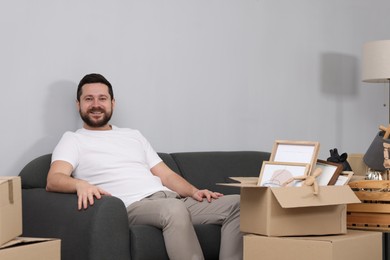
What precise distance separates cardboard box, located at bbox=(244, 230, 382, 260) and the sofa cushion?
48.5 inches

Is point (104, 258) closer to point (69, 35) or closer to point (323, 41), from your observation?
point (69, 35)

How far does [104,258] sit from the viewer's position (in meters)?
2.88

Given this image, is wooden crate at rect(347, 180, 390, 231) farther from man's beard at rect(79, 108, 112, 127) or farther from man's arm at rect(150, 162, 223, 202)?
man's beard at rect(79, 108, 112, 127)

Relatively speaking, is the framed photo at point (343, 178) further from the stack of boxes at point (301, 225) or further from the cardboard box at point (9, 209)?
the cardboard box at point (9, 209)

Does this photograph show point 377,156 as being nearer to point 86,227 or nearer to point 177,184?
point 177,184

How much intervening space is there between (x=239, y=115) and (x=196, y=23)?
673mm

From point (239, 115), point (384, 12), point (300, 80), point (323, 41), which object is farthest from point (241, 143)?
point (384, 12)

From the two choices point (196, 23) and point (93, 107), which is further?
point (196, 23)

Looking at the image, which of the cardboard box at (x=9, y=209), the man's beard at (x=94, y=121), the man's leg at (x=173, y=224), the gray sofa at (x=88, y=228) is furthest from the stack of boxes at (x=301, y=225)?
the man's beard at (x=94, y=121)

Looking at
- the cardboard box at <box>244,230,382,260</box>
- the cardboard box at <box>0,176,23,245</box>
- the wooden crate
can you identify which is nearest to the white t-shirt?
the cardboard box at <box>0,176,23,245</box>

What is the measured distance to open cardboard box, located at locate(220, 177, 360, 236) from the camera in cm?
270

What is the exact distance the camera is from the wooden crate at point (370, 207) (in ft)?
9.71

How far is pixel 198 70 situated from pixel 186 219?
4.78ft

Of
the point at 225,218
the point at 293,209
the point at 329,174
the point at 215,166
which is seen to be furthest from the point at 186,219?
the point at 215,166
